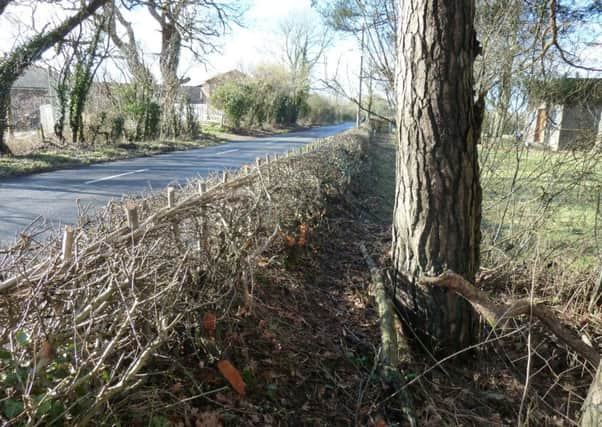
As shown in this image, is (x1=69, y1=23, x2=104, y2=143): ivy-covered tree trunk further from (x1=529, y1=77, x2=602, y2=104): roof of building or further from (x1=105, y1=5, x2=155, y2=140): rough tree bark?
(x1=529, y1=77, x2=602, y2=104): roof of building

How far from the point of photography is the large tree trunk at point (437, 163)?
308cm

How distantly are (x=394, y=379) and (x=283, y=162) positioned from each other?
3705mm

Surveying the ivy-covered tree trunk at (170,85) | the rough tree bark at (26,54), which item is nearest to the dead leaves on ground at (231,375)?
the rough tree bark at (26,54)

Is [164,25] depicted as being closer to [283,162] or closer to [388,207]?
[388,207]

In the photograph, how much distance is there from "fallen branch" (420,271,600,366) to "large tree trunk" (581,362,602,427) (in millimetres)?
816

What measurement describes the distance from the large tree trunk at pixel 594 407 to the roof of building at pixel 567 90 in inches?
190

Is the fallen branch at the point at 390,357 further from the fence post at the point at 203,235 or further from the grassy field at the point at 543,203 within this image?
the grassy field at the point at 543,203

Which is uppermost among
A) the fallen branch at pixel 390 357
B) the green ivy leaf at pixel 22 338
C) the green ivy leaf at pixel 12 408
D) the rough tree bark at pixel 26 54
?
the rough tree bark at pixel 26 54

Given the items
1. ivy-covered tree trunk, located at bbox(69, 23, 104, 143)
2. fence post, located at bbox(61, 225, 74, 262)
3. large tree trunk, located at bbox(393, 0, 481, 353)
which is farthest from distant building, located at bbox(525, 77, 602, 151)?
ivy-covered tree trunk, located at bbox(69, 23, 104, 143)

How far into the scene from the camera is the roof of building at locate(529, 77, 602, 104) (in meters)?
5.74

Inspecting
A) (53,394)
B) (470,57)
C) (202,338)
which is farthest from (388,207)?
(53,394)

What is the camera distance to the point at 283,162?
19.8 ft

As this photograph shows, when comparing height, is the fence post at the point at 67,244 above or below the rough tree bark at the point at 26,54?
Answer: below

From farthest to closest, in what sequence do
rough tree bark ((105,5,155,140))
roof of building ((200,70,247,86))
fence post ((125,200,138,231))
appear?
1. roof of building ((200,70,247,86))
2. rough tree bark ((105,5,155,140))
3. fence post ((125,200,138,231))
